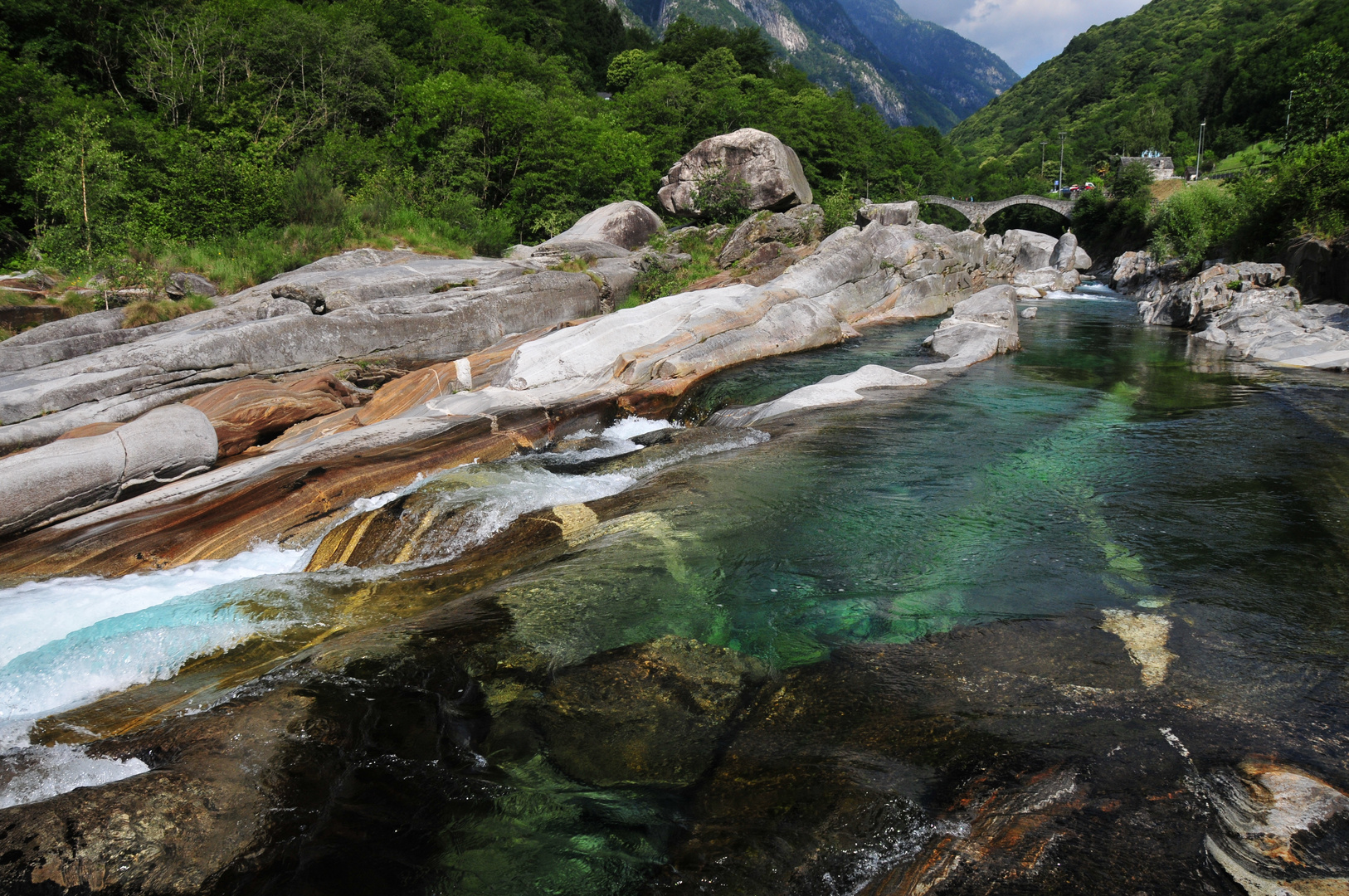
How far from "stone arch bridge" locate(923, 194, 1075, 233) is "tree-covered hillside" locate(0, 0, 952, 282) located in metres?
33.3

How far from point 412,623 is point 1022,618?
5.44 m

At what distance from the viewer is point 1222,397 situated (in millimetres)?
14312

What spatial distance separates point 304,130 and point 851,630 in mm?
30749

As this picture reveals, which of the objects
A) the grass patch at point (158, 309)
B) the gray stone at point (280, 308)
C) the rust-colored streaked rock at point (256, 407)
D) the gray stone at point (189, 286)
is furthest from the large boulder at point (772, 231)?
the rust-colored streaked rock at point (256, 407)

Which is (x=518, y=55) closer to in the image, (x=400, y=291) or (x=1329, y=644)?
(x=400, y=291)

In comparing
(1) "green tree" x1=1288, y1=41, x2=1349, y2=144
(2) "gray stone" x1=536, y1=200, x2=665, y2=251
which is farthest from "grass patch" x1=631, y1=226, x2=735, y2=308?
(1) "green tree" x1=1288, y1=41, x2=1349, y2=144

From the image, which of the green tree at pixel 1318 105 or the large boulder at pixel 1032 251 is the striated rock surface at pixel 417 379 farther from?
the large boulder at pixel 1032 251

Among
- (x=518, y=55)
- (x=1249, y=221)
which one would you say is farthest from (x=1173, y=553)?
(x=518, y=55)

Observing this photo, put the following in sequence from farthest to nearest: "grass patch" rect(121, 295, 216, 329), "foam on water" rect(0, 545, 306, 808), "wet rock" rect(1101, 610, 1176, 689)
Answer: "grass patch" rect(121, 295, 216, 329)
"wet rock" rect(1101, 610, 1176, 689)
"foam on water" rect(0, 545, 306, 808)

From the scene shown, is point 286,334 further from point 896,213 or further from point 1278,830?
point 896,213

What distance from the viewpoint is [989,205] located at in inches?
3145

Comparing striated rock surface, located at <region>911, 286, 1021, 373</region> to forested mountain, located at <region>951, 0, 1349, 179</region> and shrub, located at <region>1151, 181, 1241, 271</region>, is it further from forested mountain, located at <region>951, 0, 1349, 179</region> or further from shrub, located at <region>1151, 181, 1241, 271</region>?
forested mountain, located at <region>951, 0, 1349, 179</region>

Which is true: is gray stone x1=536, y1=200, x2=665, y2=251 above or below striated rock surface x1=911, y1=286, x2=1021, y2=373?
above

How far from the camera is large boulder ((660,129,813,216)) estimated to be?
103 feet
